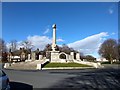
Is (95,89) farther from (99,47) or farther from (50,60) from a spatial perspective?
(99,47)

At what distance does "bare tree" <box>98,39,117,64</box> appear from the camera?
81.2 m

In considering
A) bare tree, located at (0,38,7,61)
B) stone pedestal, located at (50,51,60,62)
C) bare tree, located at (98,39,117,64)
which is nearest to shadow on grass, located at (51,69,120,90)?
stone pedestal, located at (50,51,60,62)

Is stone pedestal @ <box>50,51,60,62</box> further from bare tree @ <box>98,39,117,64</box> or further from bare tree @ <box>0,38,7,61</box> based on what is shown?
bare tree @ <box>98,39,117,64</box>

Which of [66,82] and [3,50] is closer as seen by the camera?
[66,82]

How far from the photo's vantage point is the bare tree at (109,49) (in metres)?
81.2

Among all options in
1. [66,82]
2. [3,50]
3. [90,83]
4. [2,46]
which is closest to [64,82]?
[66,82]

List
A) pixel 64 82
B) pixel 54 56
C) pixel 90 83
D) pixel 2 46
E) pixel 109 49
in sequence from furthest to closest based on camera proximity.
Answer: pixel 2 46 → pixel 109 49 → pixel 54 56 → pixel 64 82 → pixel 90 83

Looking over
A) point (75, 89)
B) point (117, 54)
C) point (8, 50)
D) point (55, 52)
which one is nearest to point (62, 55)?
point (55, 52)

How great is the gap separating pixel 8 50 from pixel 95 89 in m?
83.3

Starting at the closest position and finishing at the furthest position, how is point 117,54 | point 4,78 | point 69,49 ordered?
point 4,78
point 117,54
point 69,49

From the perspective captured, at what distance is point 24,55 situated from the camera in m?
87.9

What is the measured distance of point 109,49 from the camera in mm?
81938

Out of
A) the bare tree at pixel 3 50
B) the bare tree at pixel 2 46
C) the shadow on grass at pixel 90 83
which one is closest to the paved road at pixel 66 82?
the shadow on grass at pixel 90 83

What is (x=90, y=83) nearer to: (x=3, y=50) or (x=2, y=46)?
(x=2, y=46)
